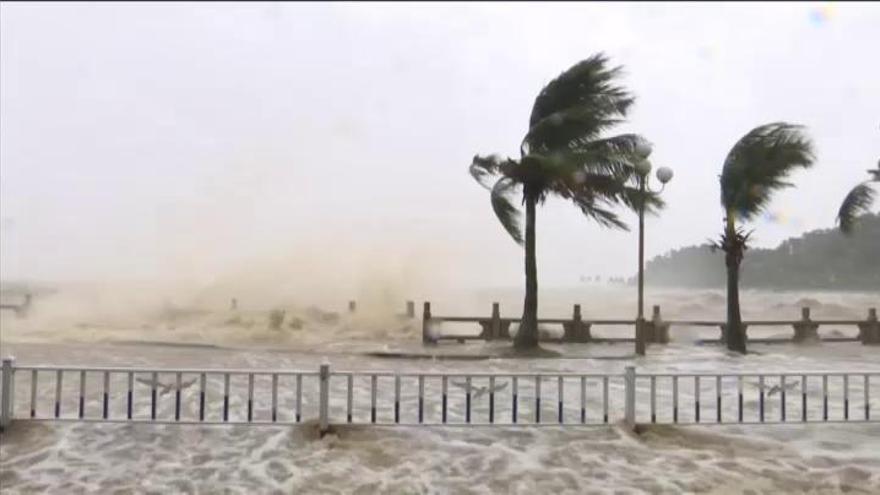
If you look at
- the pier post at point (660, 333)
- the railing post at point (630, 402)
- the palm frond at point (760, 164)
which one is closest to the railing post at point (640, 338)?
the pier post at point (660, 333)

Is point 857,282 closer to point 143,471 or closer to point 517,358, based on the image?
point 517,358

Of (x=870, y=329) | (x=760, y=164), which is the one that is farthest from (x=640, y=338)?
(x=870, y=329)

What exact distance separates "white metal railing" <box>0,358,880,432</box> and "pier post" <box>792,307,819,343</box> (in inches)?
383

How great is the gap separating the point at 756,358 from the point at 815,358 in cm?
145

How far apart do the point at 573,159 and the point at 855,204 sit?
6138mm

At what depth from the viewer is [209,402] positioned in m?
9.37

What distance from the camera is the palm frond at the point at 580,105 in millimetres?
17266

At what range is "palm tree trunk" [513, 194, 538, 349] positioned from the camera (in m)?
17.7

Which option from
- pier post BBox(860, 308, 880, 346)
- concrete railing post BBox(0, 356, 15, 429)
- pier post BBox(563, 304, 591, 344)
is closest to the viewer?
concrete railing post BBox(0, 356, 15, 429)

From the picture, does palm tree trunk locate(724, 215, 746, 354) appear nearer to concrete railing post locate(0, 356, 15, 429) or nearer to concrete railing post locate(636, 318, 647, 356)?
concrete railing post locate(636, 318, 647, 356)

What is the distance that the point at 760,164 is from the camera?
17750 millimetres

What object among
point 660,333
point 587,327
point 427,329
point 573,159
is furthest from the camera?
point 660,333

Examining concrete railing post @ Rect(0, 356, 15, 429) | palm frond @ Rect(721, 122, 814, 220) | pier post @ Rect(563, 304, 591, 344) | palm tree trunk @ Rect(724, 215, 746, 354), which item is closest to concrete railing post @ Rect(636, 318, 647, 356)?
palm tree trunk @ Rect(724, 215, 746, 354)

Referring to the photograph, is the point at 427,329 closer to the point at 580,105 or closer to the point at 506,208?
the point at 506,208
